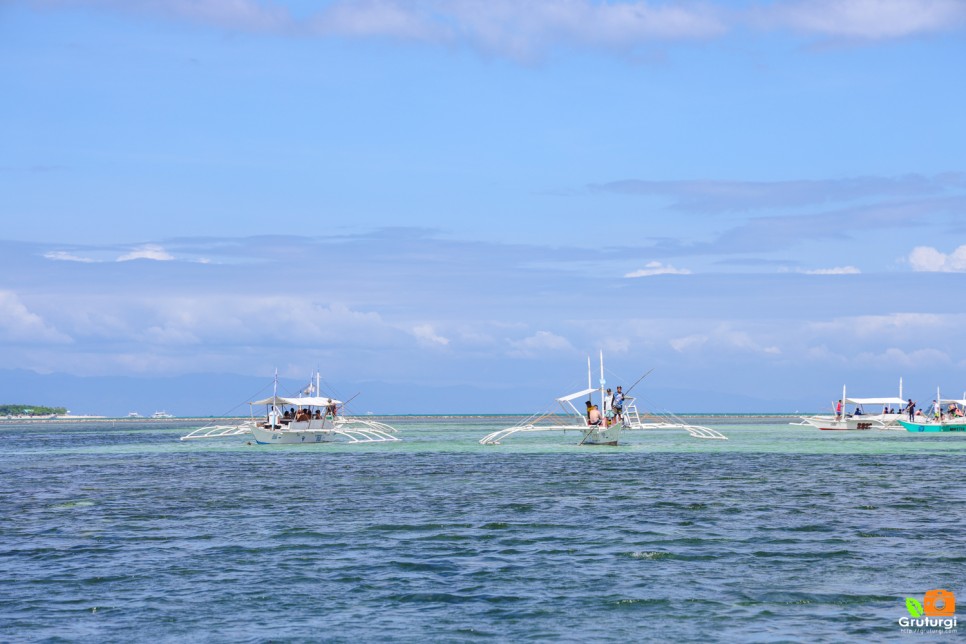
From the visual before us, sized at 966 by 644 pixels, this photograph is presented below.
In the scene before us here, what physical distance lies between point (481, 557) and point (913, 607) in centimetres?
918

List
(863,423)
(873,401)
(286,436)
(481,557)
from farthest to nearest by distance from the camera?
1. (873,401)
2. (863,423)
3. (286,436)
4. (481,557)

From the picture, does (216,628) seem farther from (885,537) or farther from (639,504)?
(639,504)

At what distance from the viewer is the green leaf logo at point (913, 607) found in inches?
721

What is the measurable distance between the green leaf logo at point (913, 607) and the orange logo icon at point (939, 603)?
8cm

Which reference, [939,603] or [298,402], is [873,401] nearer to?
[298,402]

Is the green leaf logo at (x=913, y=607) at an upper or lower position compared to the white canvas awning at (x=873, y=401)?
lower

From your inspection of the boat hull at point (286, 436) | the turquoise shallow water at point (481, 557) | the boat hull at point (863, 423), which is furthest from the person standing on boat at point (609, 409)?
the boat hull at point (863, 423)

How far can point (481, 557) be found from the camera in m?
24.2

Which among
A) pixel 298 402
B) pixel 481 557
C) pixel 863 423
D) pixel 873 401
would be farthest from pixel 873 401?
pixel 481 557

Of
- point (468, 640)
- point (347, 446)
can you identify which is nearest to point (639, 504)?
point (468, 640)

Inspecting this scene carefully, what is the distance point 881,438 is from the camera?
92.1 meters

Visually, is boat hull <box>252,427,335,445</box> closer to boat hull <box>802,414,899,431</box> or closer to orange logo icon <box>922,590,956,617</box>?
boat hull <box>802,414,899,431</box>

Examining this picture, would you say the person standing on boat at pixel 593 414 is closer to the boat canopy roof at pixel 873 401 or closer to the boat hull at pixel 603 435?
the boat hull at pixel 603 435

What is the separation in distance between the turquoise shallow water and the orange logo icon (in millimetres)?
318
